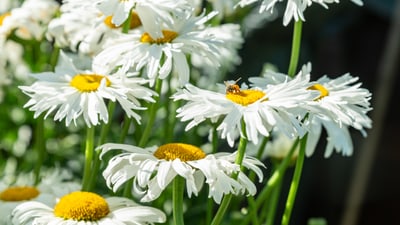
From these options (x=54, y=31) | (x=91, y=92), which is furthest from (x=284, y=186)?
(x=91, y=92)

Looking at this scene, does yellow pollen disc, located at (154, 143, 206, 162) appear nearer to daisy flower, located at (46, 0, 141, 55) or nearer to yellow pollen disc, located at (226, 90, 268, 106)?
yellow pollen disc, located at (226, 90, 268, 106)

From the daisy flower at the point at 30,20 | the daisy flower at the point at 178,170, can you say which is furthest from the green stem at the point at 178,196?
the daisy flower at the point at 30,20

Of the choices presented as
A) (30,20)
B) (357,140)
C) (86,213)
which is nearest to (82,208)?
(86,213)

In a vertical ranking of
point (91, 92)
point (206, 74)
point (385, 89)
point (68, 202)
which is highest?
point (385, 89)

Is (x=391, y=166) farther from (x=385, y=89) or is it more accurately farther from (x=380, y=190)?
(x=385, y=89)

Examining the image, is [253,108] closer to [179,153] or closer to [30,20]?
[179,153]

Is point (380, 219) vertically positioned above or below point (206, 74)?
below

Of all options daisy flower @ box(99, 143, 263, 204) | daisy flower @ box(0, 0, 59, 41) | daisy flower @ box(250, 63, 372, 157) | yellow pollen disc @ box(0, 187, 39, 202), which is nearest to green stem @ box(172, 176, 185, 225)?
daisy flower @ box(99, 143, 263, 204)
